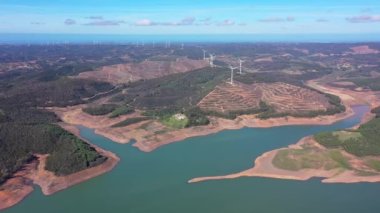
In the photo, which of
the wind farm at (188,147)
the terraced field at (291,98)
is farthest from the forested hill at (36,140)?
the terraced field at (291,98)

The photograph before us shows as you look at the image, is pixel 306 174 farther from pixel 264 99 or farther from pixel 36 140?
pixel 264 99

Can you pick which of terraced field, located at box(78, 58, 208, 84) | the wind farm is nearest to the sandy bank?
the wind farm

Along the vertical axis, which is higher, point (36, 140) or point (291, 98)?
point (291, 98)

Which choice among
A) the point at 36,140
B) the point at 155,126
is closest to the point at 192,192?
the point at 36,140

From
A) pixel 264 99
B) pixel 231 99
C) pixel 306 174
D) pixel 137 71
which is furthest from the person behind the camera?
pixel 137 71

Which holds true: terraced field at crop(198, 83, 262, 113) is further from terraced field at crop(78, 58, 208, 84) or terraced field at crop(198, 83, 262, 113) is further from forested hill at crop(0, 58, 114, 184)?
terraced field at crop(78, 58, 208, 84)

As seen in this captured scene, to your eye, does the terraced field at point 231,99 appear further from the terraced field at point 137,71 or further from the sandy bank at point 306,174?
the terraced field at point 137,71
